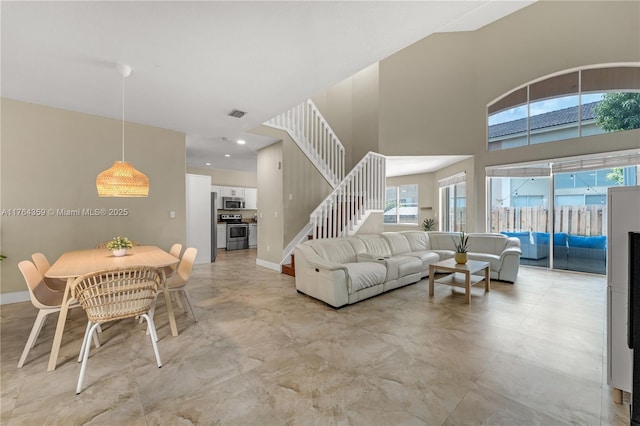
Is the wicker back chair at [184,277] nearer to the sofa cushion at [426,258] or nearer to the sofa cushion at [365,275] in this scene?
the sofa cushion at [365,275]

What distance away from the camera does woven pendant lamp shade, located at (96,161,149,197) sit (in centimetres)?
283

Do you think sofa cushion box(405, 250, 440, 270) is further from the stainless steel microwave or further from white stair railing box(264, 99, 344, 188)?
the stainless steel microwave

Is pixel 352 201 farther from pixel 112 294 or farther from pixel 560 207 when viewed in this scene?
pixel 560 207

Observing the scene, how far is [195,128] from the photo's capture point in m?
4.84

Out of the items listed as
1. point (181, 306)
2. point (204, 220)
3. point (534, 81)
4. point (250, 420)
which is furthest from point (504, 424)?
point (534, 81)

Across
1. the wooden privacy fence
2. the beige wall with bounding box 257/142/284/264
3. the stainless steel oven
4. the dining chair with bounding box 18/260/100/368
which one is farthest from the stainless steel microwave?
the wooden privacy fence

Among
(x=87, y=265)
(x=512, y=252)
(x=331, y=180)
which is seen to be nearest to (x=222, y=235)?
(x=331, y=180)

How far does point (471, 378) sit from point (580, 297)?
3.39 meters

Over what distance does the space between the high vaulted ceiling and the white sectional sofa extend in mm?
2314

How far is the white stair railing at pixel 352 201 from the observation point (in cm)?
517

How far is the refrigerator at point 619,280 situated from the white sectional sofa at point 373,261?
2317 millimetres

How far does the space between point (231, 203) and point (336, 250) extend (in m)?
5.80

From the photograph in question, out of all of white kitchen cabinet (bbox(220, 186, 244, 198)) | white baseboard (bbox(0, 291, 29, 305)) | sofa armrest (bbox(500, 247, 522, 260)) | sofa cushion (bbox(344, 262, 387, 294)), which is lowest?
white baseboard (bbox(0, 291, 29, 305))

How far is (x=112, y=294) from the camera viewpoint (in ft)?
6.58
